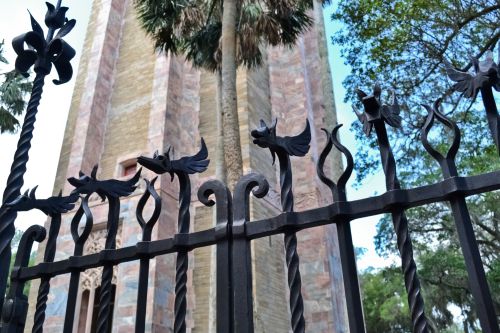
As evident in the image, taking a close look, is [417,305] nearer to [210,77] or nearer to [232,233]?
[232,233]

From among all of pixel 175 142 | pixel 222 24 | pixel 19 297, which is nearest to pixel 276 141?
pixel 19 297

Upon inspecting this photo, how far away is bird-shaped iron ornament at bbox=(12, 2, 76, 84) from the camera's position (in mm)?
3035

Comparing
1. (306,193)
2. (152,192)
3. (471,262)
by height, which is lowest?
(471,262)

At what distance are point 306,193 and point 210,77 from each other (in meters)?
6.13

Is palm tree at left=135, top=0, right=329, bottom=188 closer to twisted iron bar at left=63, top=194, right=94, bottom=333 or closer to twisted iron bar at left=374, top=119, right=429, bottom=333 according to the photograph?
twisted iron bar at left=63, top=194, right=94, bottom=333

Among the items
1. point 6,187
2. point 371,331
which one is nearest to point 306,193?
point 6,187

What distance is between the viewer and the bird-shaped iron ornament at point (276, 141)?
1829 mm

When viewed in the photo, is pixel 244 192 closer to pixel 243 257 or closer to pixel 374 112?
pixel 243 257

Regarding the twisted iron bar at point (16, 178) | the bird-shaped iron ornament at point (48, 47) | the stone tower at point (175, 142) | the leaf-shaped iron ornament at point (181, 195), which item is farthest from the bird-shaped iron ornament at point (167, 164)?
the stone tower at point (175, 142)

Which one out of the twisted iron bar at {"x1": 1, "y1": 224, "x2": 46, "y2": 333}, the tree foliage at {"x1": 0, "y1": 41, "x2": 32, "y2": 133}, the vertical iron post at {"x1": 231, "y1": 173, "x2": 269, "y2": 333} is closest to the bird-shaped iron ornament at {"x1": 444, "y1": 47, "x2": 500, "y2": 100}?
the vertical iron post at {"x1": 231, "y1": 173, "x2": 269, "y2": 333}

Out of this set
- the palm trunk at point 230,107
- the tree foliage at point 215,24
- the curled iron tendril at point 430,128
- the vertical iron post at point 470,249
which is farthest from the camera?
the tree foliage at point 215,24

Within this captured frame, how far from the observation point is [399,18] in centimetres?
900

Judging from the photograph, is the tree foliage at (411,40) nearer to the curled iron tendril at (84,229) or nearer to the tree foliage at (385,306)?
the curled iron tendril at (84,229)

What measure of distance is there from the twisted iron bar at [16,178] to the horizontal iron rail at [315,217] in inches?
14.4
